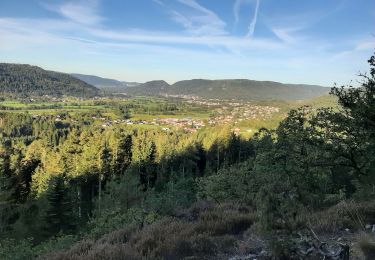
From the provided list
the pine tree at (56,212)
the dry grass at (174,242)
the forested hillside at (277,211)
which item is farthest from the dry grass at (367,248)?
the pine tree at (56,212)

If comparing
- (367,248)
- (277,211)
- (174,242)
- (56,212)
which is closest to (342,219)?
(277,211)

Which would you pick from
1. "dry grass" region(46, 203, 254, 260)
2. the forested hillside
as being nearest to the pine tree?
the forested hillside

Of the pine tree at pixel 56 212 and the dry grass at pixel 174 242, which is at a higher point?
the dry grass at pixel 174 242

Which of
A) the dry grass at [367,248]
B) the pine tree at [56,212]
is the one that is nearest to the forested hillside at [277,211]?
the dry grass at [367,248]

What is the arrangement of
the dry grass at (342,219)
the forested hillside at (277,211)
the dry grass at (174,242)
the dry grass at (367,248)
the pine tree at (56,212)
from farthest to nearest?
1. the pine tree at (56,212)
2. the dry grass at (342,219)
3. the dry grass at (174,242)
4. the forested hillside at (277,211)
5. the dry grass at (367,248)

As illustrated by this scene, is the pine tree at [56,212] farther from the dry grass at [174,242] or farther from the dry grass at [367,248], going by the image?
the dry grass at [367,248]

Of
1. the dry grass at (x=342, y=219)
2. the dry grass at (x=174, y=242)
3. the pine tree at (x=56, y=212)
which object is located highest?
the dry grass at (x=342, y=219)

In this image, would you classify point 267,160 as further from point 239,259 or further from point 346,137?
point 239,259

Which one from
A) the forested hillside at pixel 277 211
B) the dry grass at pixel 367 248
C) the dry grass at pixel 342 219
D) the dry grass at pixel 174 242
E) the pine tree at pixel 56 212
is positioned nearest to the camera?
the dry grass at pixel 367 248

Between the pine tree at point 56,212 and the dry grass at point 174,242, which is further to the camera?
the pine tree at point 56,212

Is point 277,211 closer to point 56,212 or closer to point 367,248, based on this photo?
point 367,248

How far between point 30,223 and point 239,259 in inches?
1304

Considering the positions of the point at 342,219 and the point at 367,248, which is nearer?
the point at 367,248

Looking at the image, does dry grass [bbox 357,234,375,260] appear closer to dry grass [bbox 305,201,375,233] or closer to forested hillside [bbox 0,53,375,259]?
forested hillside [bbox 0,53,375,259]
